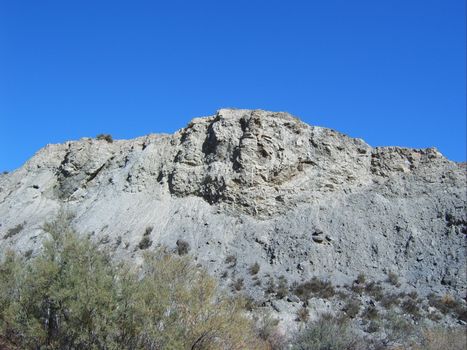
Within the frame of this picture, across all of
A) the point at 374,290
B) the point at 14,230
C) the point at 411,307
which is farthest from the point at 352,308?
the point at 14,230

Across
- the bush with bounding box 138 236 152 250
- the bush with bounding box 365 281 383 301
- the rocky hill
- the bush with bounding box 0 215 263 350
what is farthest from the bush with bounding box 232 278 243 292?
the bush with bounding box 0 215 263 350

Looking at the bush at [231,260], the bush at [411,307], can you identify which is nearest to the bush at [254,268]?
the bush at [231,260]

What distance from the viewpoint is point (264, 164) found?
30.9 meters

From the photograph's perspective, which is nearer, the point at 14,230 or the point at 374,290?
the point at 374,290

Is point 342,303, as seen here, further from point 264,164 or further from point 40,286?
point 40,286

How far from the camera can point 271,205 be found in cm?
2991

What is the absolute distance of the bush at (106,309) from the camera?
10.9 meters

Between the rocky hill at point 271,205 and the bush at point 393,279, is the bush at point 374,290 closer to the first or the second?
the bush at point 393,279

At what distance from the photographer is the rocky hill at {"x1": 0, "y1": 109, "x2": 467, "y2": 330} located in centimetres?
2614

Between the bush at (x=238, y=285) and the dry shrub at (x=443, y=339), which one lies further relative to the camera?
the bush at (x=238, y=285)

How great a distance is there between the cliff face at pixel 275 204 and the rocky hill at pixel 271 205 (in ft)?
0.22

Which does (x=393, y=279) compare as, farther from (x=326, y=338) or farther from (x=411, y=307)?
(x=326, y=338)

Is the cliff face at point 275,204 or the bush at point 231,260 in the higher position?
the cliff face at point 275,204

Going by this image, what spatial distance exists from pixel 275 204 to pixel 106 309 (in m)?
19.8
